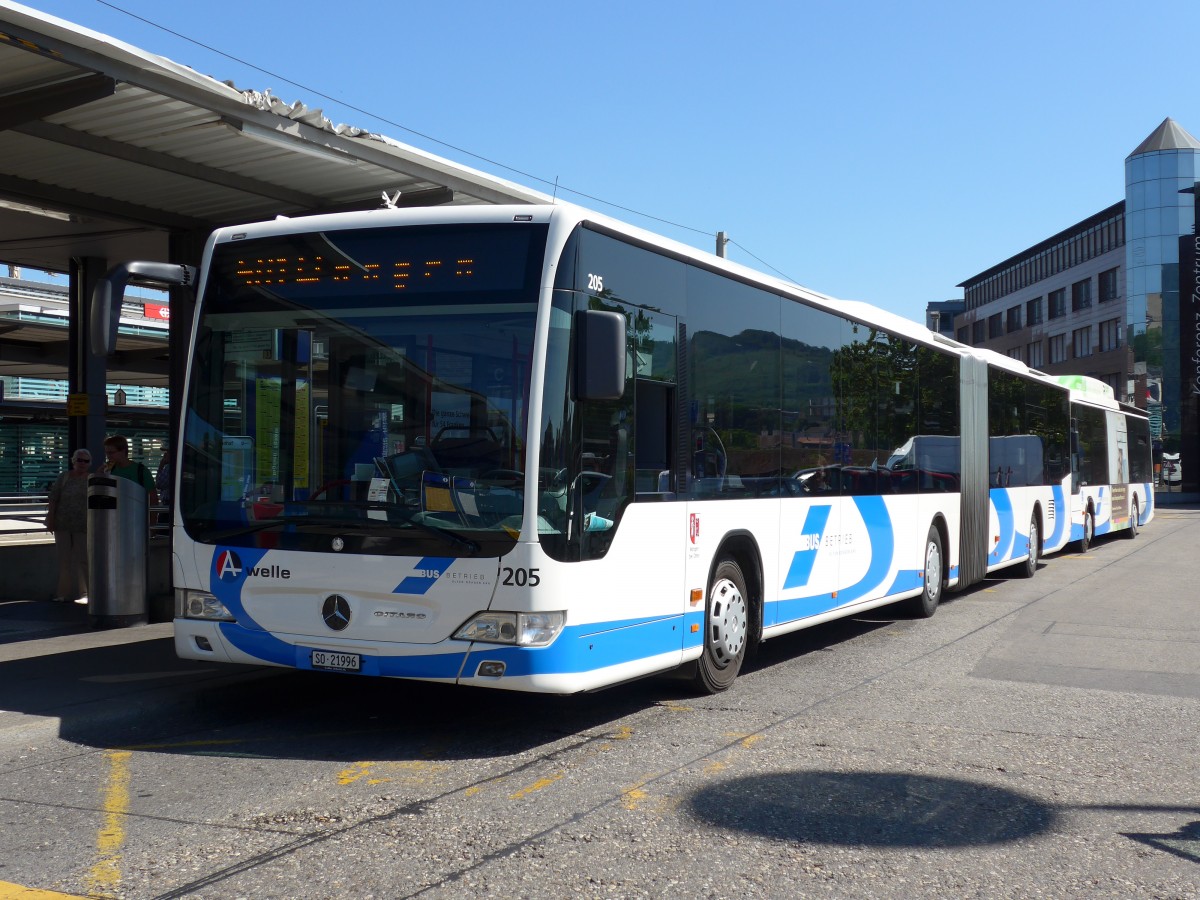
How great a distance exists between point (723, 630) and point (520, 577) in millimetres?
2317

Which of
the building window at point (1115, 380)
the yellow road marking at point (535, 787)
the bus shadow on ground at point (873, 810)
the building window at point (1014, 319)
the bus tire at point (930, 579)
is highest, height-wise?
the building window at point (1014, 319)

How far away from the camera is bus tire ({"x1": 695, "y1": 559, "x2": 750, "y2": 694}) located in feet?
27.8

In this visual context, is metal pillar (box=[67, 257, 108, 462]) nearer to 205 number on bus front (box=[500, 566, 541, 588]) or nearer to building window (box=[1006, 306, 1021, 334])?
205 number on bus front (box=[500, 566, 541, 588])

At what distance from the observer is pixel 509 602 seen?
675 cm

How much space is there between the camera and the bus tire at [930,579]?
44.3 feet

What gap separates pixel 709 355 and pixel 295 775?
387cm

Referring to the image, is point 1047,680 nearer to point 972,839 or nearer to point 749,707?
point 749,707

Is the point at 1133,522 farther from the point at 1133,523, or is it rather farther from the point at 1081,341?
the point at 1081,341

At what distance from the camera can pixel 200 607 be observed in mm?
7586

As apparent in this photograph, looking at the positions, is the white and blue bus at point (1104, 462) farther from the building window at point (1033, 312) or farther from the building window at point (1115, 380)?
the building window at point (1033, 312)

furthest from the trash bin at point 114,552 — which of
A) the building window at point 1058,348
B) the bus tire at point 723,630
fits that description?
the building window at point 1058,348

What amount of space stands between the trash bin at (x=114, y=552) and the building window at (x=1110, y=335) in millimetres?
79019

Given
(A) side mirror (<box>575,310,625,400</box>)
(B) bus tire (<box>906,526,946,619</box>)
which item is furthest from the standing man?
(B) bus tire (<box>906,526,946,619</box>)

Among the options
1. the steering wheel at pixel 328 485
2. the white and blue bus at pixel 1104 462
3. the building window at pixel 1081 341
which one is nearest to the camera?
the steering wheel at pixel 328 485
